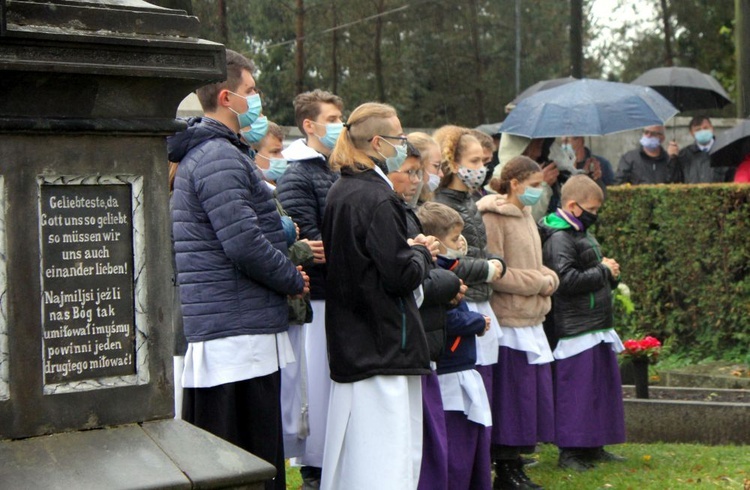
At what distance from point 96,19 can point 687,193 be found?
7613 millimetres

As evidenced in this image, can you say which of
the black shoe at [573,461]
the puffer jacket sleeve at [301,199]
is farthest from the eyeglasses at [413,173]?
the black shoe at [573,461]

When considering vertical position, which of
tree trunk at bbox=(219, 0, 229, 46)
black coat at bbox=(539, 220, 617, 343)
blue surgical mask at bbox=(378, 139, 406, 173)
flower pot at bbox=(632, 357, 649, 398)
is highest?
tree trunk at bbox=(219, 0, 229, 46)

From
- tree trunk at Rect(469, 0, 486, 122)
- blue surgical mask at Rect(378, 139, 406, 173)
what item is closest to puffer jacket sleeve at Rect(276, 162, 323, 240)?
blue surgical mask at Rect(378, 139, 406, 173)

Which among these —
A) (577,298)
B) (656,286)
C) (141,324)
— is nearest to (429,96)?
(656,286)

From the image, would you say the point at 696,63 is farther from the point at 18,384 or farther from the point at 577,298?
the point at 18,384

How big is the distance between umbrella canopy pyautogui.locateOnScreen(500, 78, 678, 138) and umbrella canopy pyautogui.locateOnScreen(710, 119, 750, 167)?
4.40 ft

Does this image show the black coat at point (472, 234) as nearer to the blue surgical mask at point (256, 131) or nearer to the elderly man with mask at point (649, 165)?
the blue surgical mask at point (256, 131)

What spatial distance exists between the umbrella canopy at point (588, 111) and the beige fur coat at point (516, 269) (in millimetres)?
2213

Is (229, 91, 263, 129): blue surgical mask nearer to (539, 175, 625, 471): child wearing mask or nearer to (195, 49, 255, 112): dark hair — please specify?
(195, 49, 255, 112): dark hair

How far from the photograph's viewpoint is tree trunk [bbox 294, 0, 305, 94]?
692 inches

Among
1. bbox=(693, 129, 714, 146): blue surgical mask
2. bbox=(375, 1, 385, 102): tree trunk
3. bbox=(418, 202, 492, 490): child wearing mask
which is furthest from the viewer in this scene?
bbox=(375, 1, 385, 102): tree trunk

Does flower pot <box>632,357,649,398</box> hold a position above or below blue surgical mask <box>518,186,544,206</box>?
below

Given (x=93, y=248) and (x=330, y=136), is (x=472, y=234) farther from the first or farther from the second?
(x=93, y=248)

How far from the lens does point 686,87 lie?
16297 mm
